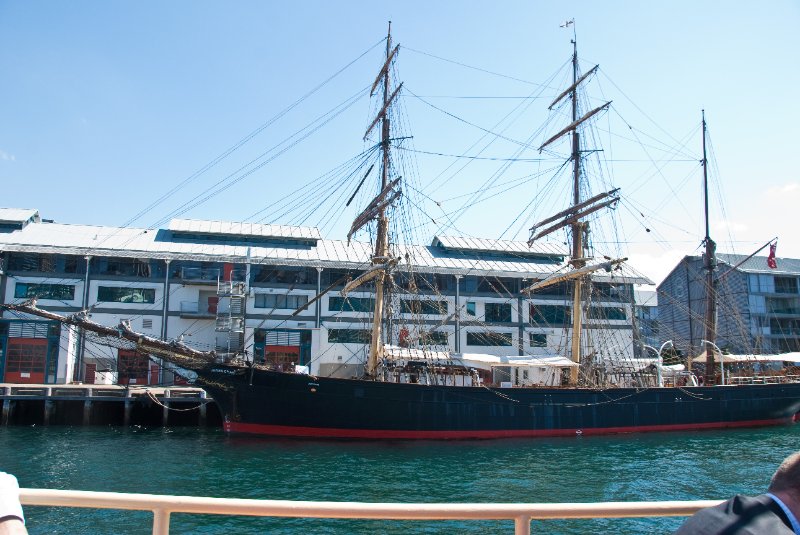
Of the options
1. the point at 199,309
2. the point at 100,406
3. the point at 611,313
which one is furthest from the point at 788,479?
the point at 611,313

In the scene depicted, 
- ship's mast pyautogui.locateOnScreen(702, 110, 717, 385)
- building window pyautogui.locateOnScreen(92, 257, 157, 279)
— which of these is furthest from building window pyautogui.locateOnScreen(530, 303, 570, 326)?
building window pyautogui.locateOnScreen(92, 257, 157, 279)

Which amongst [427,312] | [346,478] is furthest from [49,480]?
[427,312]

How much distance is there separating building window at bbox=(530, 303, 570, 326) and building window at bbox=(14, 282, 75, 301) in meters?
34.7

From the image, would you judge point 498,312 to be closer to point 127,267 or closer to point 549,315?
point 549,315

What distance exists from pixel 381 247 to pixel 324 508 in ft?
100

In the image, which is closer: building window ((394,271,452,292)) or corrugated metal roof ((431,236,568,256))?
building window ((394,271,452,292))

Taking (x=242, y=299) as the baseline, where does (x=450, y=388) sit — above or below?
below

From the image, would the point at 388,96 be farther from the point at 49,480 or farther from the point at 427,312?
the point at 49,480

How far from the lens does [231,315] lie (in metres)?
35.7

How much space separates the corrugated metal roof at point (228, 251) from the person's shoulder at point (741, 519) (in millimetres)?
36844

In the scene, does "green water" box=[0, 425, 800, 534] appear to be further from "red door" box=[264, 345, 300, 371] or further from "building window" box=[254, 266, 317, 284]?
"building window" box=[254, 266, 317, 284]

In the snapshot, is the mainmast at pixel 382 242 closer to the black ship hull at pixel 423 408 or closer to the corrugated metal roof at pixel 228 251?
the black ship hull at pixel 423 408

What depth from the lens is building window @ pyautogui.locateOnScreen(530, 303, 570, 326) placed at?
48.2 metres

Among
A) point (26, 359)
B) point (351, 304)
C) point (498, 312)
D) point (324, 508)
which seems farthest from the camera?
point (498, 312)
